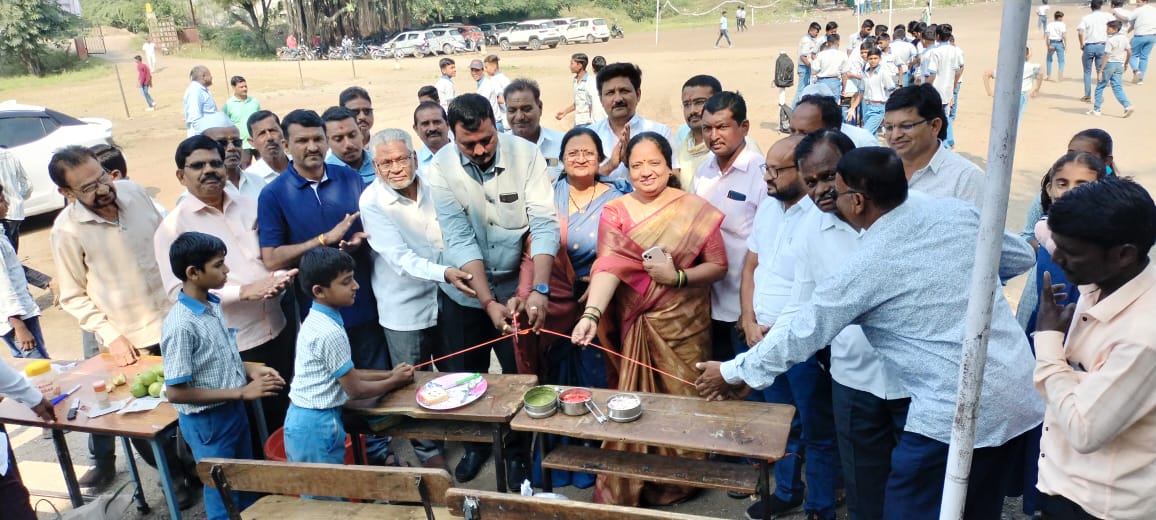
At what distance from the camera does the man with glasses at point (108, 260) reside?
12.5 ft

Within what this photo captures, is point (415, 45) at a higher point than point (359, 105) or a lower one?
higher

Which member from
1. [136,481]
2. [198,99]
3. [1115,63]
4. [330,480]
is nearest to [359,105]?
[136,481]

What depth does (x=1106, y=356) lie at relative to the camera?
189 centimetres

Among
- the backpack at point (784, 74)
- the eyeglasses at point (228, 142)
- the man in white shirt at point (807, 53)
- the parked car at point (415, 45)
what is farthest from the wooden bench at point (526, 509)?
the parked car at point (415, 45)

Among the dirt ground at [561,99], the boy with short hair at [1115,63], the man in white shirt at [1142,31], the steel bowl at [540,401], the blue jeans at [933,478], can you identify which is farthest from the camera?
the man in white shirt at [1142,31]

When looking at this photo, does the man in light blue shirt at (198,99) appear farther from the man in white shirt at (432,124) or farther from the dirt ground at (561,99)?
the man in white shirt at (432,124)

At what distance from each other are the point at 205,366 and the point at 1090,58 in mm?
14956

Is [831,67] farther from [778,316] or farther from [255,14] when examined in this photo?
[255,14]

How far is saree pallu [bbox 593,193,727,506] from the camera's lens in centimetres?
355

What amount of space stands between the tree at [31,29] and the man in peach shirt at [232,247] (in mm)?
29635

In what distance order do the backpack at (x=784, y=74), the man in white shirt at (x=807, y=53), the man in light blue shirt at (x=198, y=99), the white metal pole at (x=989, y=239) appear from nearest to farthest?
the white metal pole at (x=989, y=239)
the man in light blue shirt at (x=198, y=99)
the backpack at (x=784, y=74)
the man in white shirt at (x=807, y=53)

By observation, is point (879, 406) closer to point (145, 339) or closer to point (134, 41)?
point (145, 339)

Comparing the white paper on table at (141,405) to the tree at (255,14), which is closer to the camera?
the white paper on table at (141,405)

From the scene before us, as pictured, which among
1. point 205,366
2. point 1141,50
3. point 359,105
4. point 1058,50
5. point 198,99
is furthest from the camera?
point 1058,50
